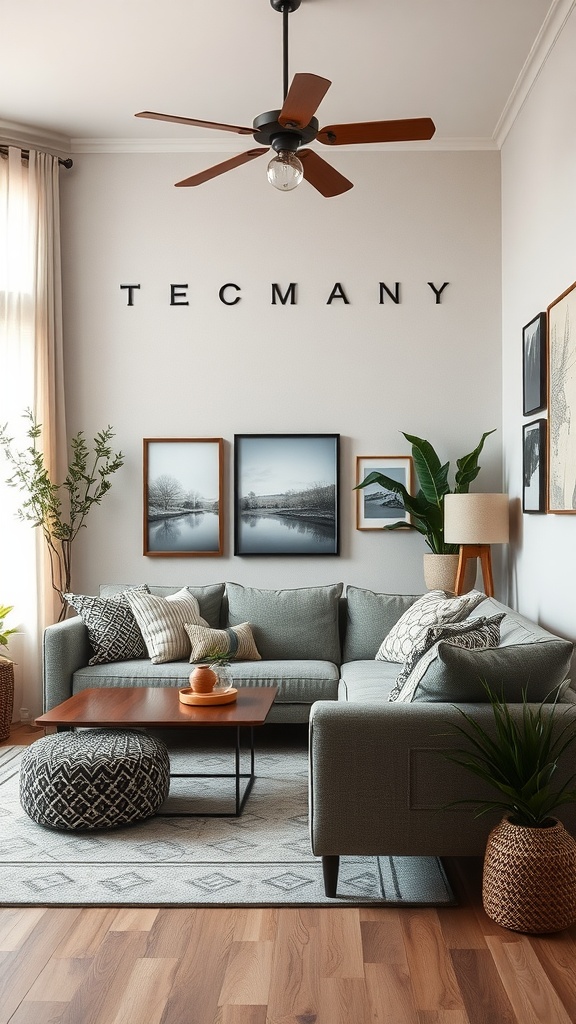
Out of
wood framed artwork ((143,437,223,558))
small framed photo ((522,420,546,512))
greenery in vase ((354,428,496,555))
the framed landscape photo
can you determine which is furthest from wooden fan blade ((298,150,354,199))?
wood framed artwork ((143,437,223,558))

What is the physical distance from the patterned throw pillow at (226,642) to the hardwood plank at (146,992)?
2.14 meters

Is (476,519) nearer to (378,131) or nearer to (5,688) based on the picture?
(378,131)

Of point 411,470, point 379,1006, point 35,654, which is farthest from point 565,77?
point 35,654

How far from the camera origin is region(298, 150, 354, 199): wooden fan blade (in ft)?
11.6

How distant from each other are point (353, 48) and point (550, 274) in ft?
4.92

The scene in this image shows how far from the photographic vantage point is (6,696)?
492 cm

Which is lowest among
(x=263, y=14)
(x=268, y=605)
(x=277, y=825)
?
(x=277, y=825)

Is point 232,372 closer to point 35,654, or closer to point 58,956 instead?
point 35,654

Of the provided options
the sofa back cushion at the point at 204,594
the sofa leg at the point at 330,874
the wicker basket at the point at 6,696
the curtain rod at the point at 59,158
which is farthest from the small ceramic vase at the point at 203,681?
the curtain rod at the point at 59,158

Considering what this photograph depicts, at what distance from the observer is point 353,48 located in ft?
14.4

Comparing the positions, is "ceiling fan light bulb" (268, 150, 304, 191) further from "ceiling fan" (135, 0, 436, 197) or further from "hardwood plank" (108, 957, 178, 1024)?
"hardwood plank" (108, 957, 178, 1024)

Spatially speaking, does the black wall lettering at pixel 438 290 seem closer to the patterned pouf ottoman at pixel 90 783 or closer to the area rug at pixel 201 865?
the area rug at pixel 201 865

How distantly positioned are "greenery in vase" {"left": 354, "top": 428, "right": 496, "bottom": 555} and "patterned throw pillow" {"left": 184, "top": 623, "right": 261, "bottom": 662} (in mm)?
1117

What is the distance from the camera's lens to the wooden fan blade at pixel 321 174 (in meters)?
3.53
